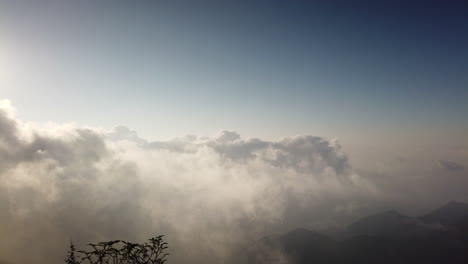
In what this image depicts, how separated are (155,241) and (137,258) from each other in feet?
17.6

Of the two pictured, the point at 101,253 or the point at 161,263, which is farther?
the point at 161,263

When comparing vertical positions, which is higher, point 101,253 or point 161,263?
point 101,253

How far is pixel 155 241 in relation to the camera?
128 feet

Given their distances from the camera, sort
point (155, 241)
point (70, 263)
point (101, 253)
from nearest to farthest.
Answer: point (101, 253) → point (155, 241) → point (70, 263)

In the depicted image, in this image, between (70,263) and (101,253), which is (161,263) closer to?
(101,253)

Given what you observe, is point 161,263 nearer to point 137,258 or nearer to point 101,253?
point 137,258

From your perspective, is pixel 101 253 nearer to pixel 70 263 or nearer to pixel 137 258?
pixel 137 258

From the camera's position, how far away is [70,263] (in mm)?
42750

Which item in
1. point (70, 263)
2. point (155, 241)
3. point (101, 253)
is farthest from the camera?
point (70, 263)

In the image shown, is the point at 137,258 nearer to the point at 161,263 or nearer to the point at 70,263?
the point at 161,263

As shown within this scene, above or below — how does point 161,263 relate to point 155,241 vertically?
below

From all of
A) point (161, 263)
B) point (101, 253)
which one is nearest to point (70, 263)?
point (101, 253)

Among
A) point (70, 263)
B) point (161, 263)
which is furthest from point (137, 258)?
point (70, 263)

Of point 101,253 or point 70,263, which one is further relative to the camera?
point 70,263
